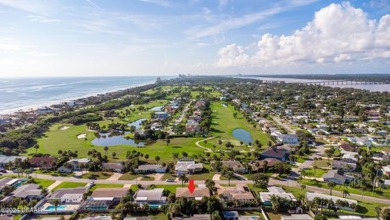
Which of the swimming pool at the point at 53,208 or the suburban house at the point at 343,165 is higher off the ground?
the suburban house at the point at 343,165

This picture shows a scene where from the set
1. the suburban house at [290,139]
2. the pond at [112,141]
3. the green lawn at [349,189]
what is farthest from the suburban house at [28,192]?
the suburban house at [290,139]

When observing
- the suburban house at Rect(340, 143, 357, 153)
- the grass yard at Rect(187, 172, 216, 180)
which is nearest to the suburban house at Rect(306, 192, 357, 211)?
the grass yard at Rect(187, 172, 216, 180)

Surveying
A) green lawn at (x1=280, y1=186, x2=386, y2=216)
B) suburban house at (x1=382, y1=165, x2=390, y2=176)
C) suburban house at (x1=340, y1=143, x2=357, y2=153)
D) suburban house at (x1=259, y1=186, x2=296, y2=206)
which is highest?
suburban house at (x1=340, y1=143, x2=357, y2=153)

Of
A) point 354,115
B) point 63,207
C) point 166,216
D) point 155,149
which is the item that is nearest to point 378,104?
point 354,115

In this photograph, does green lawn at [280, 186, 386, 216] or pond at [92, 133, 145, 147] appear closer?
green lawn at [280, 186, 386, 216]

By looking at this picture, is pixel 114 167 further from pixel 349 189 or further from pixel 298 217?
pixel 349 189

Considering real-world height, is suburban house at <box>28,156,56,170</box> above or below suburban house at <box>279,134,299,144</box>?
below

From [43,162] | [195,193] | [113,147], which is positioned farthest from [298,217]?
[113,147]

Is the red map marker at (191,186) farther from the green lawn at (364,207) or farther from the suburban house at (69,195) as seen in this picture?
the suburban house at (69,195)

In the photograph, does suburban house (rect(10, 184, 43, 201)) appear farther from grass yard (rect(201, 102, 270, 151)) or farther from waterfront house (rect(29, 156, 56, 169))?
grass yard (rect(201, 102, 270, 151))
